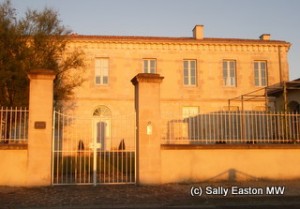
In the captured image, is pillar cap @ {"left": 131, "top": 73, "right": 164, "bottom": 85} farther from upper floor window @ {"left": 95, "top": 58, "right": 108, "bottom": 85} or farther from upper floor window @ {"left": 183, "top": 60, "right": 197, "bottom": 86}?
upper floor window @ {"left": 183, "top": 60, "right": 197, "bottom": 86}

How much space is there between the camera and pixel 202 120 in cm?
1206

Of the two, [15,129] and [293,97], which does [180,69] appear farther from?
[15,129]

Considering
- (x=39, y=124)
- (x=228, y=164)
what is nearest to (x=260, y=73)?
(x=228, y=164)

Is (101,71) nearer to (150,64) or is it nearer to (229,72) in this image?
(150,64)

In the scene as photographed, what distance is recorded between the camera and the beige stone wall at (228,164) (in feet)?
36.7

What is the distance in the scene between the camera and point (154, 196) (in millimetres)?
8930

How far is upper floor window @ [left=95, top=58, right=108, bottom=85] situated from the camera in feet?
83.6

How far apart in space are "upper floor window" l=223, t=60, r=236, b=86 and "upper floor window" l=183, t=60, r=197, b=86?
2.14m

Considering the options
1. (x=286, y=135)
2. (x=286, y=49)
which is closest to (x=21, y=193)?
(x=286, y=135)

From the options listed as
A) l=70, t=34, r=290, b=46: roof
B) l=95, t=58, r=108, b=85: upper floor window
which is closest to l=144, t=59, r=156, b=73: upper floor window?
l=70, t=34, r=290, b=46: roof

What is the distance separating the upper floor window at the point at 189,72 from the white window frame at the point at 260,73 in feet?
14.2

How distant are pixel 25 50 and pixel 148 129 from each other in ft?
22.9

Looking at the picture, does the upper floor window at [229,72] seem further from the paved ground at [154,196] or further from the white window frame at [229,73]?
the paved ground at [154,196]

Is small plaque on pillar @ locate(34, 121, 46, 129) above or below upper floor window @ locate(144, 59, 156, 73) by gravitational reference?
below
